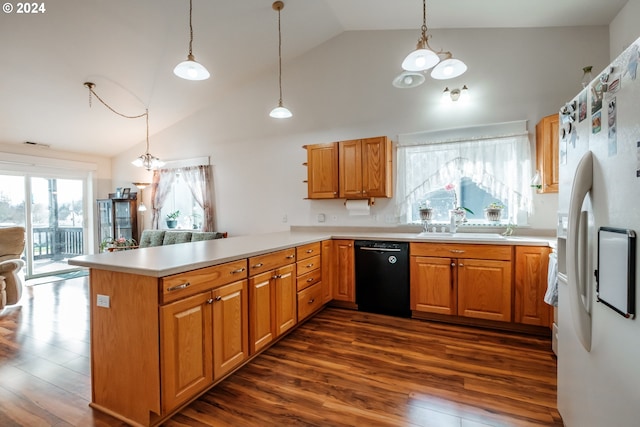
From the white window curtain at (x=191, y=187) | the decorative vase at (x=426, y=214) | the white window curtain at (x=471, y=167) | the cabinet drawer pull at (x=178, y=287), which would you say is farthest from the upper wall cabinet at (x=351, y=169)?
the cabinet drawer pull at (x=178, y=287)

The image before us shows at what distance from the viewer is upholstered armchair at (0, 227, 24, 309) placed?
3.41m

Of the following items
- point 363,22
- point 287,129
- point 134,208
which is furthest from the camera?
point 134,208

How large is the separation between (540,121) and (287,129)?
3.08m

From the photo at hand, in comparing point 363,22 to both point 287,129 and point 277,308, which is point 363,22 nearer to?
point 287,129

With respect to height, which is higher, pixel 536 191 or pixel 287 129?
pixel 287 129

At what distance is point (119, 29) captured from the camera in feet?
10.2

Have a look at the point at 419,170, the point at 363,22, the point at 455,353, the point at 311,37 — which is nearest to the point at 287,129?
the point at 311,37

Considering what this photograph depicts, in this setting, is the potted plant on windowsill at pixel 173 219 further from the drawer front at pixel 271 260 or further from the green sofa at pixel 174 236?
the drawer front at pixel 271 260

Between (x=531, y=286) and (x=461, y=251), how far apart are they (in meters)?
0.65

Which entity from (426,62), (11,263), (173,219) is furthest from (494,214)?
(11,263)

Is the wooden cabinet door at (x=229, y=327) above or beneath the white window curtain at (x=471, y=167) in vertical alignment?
beneath

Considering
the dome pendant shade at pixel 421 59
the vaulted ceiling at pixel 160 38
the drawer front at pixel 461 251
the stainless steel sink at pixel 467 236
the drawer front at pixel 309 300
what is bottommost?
the drawer front at pixel 309 300

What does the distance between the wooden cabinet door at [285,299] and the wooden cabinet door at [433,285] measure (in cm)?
130

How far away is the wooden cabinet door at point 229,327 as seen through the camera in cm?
185
